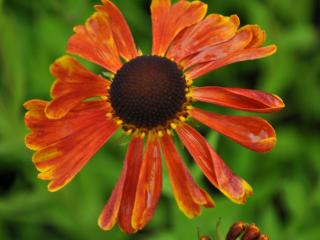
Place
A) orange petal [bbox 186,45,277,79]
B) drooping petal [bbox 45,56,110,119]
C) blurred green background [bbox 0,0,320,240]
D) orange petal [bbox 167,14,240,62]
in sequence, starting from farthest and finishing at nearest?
1. blurred green background [bbox 0,0,320,240]
2. orange petal [bbox 167,14,240,62]
3. orange petal [bbox 186,45,277,79]
4. drooping petal [bbox 45,56,110,119]

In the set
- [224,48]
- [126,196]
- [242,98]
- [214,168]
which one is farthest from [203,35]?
[126,196]

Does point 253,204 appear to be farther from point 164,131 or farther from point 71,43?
point 71,43

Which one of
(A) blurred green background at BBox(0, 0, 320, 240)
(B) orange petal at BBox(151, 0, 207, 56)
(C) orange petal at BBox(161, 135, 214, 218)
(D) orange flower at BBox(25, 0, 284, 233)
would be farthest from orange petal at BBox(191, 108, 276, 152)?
(A) blurred green background at BBox(0, 0, 320, 240)

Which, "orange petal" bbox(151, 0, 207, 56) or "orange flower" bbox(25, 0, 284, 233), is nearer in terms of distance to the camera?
"orange flower" bbox(25, 0, 284, 233)

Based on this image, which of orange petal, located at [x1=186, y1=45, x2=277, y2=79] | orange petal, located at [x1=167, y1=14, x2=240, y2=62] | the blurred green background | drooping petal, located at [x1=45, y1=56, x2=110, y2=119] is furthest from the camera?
the blurred green background

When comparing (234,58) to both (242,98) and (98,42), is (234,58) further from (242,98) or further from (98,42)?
(98,42)

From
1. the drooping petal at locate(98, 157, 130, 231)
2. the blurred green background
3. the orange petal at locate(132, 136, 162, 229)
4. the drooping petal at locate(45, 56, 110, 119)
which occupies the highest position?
the drooping petal at locate(45, 56, 110, 119)

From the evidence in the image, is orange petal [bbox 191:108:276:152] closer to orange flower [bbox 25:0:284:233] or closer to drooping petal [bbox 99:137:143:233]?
orange flower [bbox 25:0:284:233]
